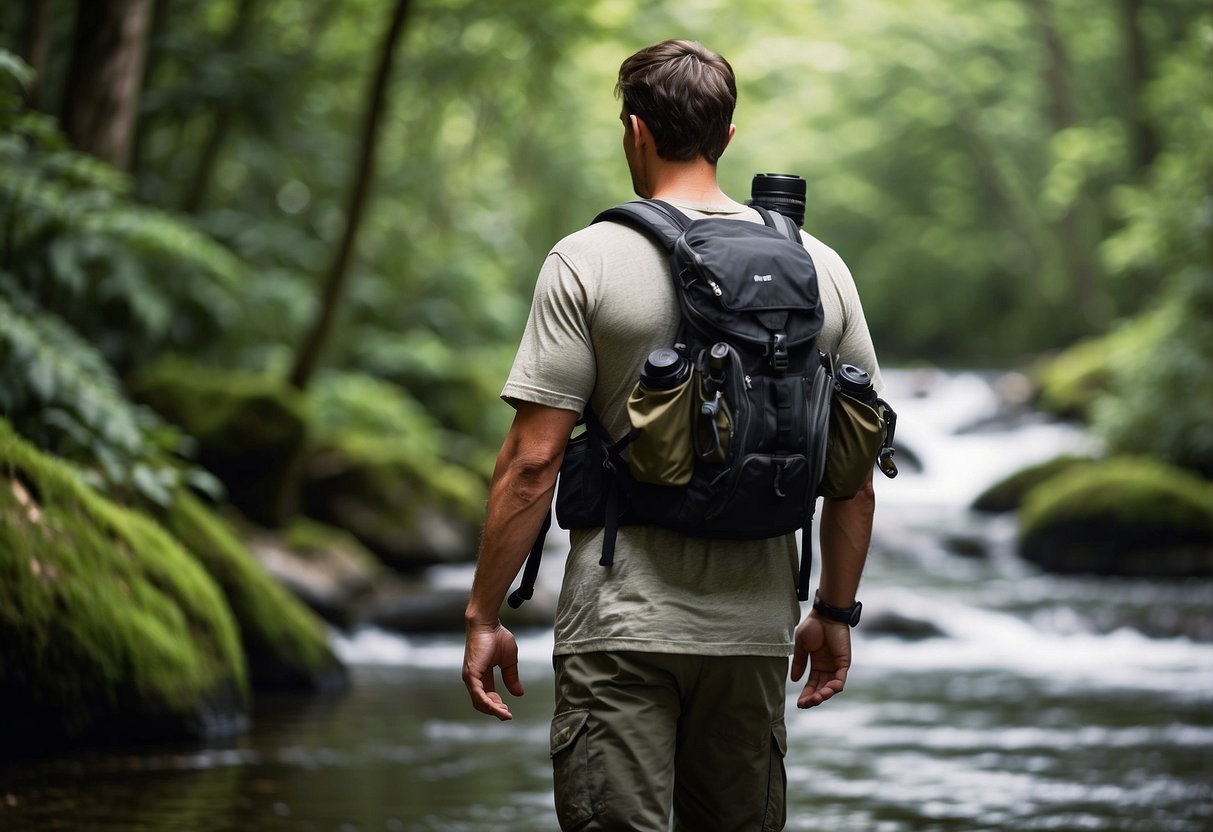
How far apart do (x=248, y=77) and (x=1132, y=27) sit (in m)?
21.6

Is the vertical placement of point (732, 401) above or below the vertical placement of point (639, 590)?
above

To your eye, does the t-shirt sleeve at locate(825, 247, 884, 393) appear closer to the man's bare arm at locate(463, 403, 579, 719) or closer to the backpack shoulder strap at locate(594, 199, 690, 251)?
the backpack shoulder strap at locate(594, 199, 690, 251)

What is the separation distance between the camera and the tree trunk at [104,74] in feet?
33.0

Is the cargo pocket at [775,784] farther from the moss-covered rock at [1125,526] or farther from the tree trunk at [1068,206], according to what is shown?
the tree trunk at [1068,206]

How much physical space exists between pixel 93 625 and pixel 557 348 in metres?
4.20

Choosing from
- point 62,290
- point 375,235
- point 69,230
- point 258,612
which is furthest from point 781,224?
point 375,235

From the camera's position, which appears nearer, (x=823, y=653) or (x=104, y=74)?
(x=823, y=653)

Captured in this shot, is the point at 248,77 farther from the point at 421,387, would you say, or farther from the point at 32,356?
the point at 421,387

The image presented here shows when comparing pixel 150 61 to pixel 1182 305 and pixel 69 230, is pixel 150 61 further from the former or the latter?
pixel 1182 305

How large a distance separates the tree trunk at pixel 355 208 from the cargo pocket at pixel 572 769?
1077cm

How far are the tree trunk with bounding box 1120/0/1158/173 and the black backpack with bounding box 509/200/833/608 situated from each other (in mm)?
27646

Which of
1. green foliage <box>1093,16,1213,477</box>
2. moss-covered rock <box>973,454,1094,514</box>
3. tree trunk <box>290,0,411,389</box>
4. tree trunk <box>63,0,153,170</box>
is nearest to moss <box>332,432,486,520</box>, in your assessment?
tree trunk <box>290,0,411,389</box>

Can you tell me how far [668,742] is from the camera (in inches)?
121

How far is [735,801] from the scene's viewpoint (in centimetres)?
315
